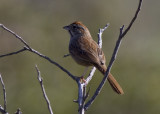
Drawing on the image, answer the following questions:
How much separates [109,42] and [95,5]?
2151mm

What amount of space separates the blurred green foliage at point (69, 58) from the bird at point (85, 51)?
1.82 metres

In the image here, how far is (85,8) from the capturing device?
38.1ft

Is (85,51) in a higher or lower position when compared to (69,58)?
higher

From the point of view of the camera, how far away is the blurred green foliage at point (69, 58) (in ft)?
26.2

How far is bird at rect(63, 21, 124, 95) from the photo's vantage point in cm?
533

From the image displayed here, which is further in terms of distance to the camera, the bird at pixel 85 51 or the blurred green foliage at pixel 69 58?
the blurred green foliage at pixel 69 58

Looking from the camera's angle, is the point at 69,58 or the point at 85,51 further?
the point at 69,58

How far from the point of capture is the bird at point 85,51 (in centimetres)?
533

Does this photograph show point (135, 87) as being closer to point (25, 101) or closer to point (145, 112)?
point (145, 112)

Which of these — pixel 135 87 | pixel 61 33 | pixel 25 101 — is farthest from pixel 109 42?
pixel 25 101

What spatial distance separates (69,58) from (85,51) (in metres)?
3.30

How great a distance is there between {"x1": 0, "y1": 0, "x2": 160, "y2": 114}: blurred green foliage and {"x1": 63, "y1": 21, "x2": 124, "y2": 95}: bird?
1.82m

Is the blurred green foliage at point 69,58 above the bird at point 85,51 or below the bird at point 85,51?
below

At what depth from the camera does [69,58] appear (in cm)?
903
